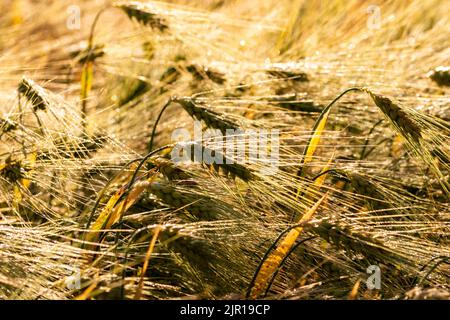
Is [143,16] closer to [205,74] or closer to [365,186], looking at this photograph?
[205,74]

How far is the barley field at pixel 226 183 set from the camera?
57.4 inches

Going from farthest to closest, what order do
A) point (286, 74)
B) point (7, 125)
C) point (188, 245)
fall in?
point (286, 74)
point (7, 125)
point (188, 245)

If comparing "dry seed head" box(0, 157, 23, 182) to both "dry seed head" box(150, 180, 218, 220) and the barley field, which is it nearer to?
the barley field

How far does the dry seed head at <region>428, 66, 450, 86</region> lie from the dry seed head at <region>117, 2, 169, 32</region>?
0.84 metres

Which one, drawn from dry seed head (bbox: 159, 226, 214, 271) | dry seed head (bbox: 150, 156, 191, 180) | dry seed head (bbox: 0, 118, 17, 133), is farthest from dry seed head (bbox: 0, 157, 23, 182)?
dry seed head (bbox: 159, 226, 214, 271)

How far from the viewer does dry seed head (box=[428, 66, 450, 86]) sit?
2.00 meters

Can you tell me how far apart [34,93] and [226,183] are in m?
0.61

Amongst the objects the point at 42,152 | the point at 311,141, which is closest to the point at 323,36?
the point at 311,141

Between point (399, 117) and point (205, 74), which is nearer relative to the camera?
point (399, 117)

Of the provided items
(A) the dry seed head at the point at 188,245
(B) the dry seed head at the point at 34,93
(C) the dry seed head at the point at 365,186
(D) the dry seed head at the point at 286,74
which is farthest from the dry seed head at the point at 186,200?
(D) the dry seed head at the point at 286,74

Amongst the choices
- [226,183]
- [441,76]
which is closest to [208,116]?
[226,183]

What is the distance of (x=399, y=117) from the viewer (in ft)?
5.34
